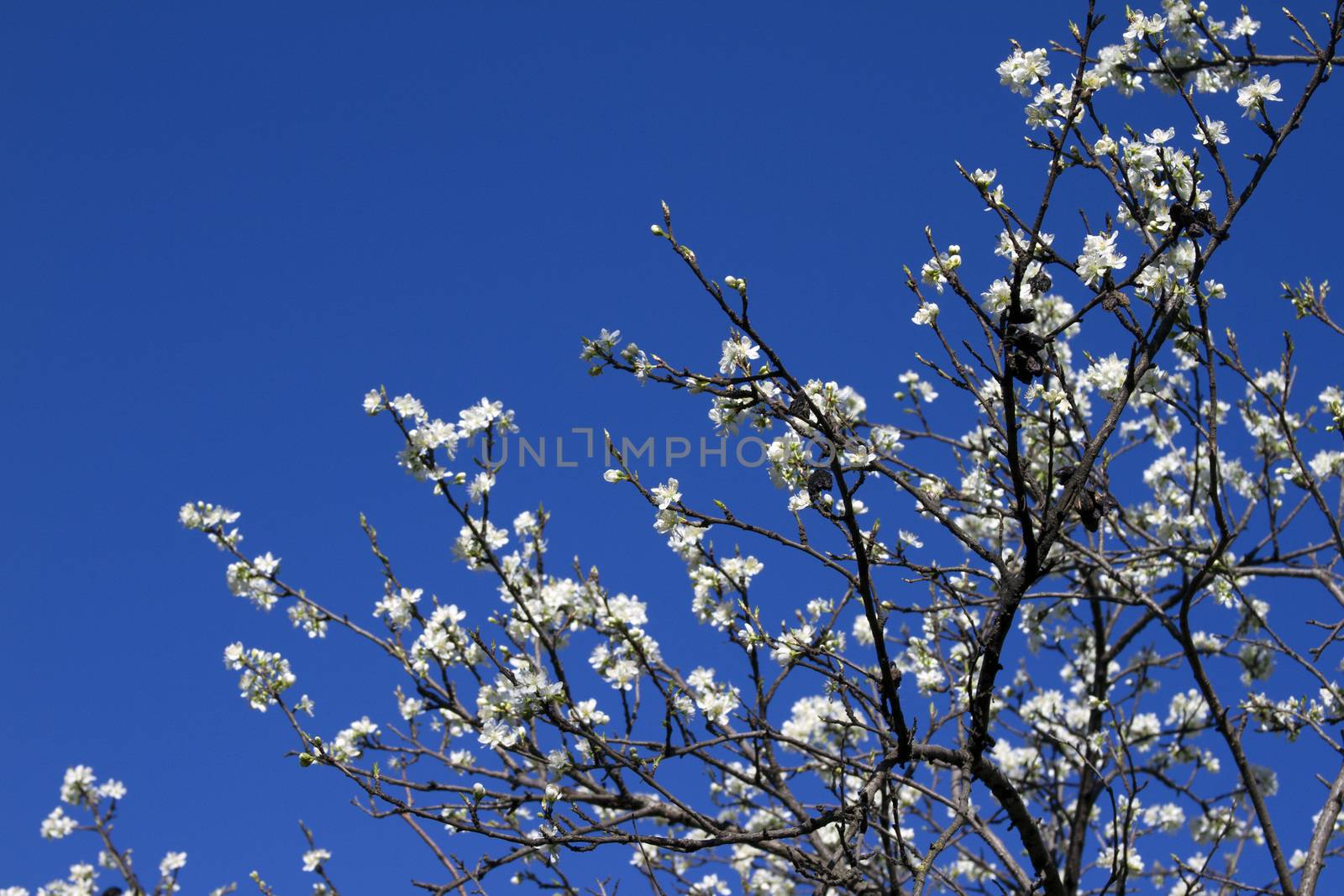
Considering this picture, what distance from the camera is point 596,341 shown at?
10.1 feet

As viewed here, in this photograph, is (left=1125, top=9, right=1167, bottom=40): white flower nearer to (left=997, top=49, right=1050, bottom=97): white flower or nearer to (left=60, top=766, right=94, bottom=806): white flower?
(left=997, top=49, right=1050, bottom=97): white flower

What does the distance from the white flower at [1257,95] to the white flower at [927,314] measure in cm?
115

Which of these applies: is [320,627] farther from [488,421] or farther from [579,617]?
[488,421]

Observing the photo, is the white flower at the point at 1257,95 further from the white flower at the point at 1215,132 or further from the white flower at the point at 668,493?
the white flower at the point at 668,493

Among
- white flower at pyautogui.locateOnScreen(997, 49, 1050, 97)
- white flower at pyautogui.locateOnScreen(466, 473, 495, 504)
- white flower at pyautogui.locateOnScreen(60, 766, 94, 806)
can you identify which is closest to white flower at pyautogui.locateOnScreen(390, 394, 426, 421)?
white flower at pyautogui.locateOnScreen(466, 473, 495, 504)

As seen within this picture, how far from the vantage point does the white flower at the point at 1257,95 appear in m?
3.49

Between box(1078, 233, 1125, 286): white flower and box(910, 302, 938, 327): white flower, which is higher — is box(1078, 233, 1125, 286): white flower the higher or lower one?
the lower one

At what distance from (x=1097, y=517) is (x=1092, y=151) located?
3.77 ft

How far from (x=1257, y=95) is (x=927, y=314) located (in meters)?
1.24

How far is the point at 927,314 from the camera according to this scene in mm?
3684

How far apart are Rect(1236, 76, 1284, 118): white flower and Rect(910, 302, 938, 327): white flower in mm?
1148

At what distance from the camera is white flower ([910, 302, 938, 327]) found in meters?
3.67

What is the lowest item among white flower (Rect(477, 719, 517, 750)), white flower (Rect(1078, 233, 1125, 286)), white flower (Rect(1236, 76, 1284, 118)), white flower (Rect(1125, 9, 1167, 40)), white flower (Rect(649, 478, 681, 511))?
white flower (Rect(477, 719, 517, 750))

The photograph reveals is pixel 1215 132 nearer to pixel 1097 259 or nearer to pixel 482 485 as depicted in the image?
pixel 1097 259
